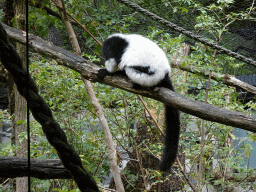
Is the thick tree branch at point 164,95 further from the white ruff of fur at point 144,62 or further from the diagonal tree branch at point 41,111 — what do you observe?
the diagonal tree branch at point 41,111

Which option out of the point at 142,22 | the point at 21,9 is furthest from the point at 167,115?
the point at 142,22

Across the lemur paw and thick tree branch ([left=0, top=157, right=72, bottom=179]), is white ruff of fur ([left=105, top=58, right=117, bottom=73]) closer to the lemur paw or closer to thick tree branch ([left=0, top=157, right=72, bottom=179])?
the lemur paw

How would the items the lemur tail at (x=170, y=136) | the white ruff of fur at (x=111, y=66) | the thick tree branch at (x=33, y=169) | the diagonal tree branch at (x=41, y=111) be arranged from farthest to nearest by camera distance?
the white ruff of fur at (x=111, y=66) → the lemur tail at (x=170, y=136) → the thick tree branch at (x=33, y=169) → the diagonal tree branch at (x=41, y=111)

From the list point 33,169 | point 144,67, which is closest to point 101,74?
point 144,67

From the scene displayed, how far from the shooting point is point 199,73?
2.28 meters

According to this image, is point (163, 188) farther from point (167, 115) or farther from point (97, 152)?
point (167, 115)

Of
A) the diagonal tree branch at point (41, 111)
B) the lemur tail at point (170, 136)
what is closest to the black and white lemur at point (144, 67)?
the lemur tail at point (170, 136)

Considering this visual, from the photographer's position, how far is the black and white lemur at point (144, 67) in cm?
158

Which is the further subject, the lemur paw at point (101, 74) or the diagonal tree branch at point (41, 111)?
the lemur paw at point (101, 74)

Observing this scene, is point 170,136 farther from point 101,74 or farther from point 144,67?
point 101,74

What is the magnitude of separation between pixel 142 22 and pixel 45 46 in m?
3.08

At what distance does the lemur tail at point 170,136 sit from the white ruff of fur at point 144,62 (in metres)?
0.08

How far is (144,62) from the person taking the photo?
1.75m

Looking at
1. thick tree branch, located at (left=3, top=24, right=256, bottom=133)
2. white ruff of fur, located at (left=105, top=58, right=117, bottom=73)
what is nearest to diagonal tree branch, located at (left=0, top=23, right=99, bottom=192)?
thick tree branch, located at (left=3, top=24, right=256, bottom=133)
